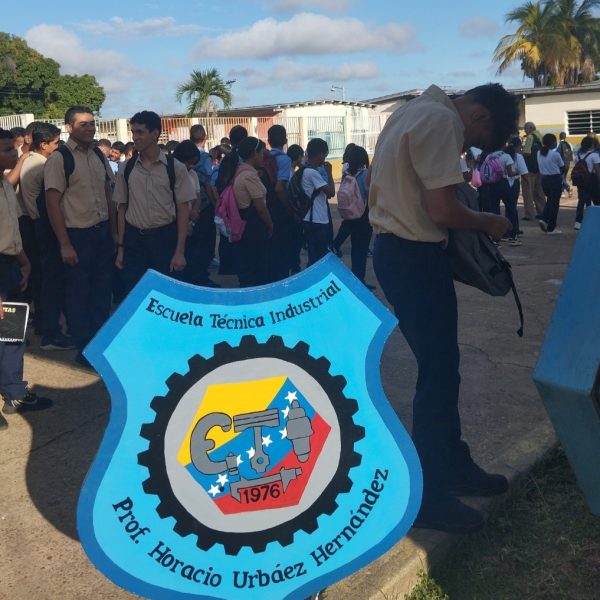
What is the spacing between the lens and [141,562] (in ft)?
6.89

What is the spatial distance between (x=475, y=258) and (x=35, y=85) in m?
44.9

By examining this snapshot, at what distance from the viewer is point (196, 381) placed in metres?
2.14

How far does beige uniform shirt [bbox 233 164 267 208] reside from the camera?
21.8 ft

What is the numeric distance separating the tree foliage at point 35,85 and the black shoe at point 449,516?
4232cm

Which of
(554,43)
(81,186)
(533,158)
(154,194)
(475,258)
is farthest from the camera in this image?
(554,43)

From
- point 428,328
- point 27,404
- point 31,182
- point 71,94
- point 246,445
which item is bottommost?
point 27,404

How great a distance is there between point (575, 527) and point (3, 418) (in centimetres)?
324

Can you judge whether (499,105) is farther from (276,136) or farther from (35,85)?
(35,85)

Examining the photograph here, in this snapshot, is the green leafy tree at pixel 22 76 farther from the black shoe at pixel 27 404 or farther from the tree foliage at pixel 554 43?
the black shoe at pixel 27 404

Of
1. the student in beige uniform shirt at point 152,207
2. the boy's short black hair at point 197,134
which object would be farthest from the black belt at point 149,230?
the boy's short black hair at point 197,134

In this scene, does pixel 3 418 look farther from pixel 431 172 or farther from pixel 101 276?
pixel 431 172

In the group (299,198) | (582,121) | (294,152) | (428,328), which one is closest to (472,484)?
(428,328)

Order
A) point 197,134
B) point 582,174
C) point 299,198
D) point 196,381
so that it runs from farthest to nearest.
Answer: point 582,174 → point 197,134 → point 299,198 → point 196,381

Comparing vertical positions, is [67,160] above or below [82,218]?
above
